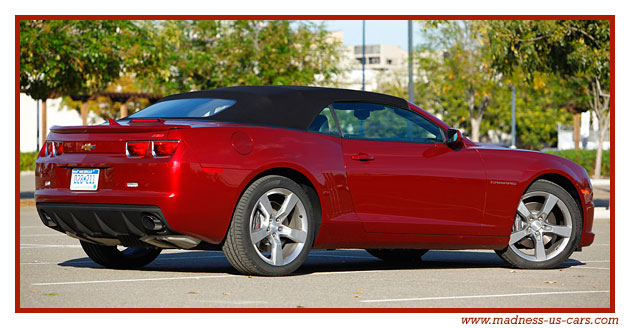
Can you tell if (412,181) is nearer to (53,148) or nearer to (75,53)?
(53,148)

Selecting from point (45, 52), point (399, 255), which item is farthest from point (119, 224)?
point (45, 52)

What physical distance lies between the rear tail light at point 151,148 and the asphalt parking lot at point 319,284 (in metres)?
0.93

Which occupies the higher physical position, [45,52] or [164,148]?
[45,52]

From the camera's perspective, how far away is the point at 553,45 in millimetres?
20094

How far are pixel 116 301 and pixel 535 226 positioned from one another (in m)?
4.26

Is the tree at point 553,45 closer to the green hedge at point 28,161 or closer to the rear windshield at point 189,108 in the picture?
the rear windshield at point 189,108

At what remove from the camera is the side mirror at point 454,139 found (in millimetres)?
9219

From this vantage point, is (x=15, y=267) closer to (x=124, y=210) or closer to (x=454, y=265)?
(x=124, y=210)

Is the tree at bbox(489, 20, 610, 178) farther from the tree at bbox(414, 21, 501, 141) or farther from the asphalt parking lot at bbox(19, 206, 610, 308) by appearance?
→ the tree at bbox(414, 21, 501, 141)

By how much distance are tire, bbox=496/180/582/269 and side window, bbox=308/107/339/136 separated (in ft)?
6.35

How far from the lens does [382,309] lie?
6.72 metres

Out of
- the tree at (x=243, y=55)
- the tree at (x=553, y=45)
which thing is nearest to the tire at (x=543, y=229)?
the tree at (x=553, y=45)

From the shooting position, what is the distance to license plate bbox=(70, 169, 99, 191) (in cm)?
808

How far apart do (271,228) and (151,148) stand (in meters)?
1.10
